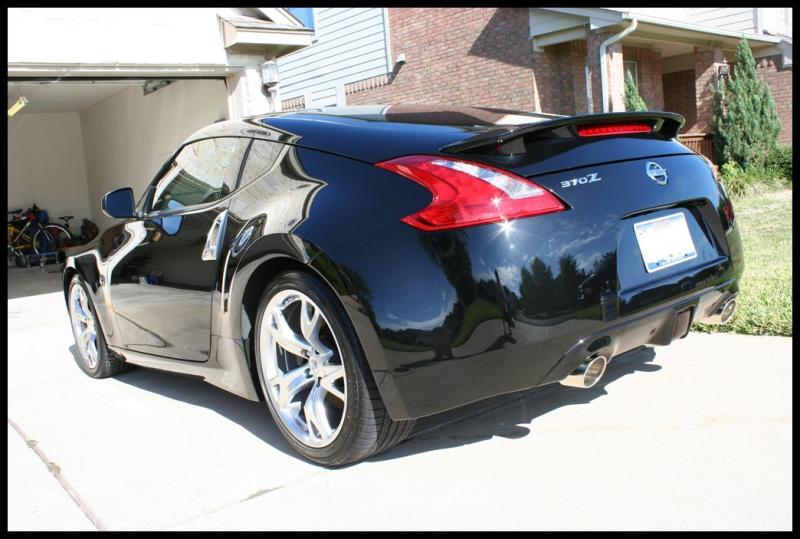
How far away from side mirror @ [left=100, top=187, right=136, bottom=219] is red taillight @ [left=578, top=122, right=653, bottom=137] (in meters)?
2.59

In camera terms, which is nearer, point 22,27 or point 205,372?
point 205,372

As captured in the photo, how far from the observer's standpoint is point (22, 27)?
7641 millimetres

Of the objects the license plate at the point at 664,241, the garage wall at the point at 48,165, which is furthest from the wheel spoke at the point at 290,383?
the garage wall at the point at 48,165

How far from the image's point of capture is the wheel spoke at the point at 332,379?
2.94m

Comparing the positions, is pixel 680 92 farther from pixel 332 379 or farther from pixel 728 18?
pixel 332 379

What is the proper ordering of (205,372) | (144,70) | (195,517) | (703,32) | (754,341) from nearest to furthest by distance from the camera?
(195,517) → (205,372) → (754,341) → (144,70) → (703,32)

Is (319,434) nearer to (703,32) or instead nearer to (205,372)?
(205,372)

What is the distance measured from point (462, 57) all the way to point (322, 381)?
1354 cm

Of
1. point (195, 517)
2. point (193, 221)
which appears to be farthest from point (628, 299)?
point (193, 221)

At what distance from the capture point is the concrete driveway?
8.58 ft

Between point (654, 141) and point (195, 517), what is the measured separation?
232 centimetres

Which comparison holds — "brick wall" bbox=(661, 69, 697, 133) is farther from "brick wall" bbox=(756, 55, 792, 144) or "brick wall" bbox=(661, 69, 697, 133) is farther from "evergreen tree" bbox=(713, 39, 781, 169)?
"evergreen tree" bbox=(713, 39, 781, 169)

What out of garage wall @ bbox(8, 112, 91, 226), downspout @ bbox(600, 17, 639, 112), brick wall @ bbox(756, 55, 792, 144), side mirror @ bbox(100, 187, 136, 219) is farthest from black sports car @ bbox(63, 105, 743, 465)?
garage wall @ bbox(8, 112, 91, 226)

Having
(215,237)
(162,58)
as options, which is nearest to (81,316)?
(215,237)
